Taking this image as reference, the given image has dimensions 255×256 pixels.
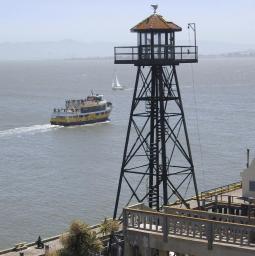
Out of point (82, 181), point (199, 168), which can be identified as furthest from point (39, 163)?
point (199, 168)

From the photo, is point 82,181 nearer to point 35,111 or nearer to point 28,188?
point 28,188

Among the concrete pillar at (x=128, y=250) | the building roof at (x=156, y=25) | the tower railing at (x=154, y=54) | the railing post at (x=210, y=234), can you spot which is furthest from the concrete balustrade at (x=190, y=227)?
the building roof at (x=156, y=25)

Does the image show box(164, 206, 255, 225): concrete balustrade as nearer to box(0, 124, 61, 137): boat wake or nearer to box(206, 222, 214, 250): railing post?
box(206, 222, 214, 250): railing post

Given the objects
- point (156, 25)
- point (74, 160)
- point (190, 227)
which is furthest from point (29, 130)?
point (190, 227)

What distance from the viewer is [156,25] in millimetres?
30484

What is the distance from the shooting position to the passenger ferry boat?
111 metres

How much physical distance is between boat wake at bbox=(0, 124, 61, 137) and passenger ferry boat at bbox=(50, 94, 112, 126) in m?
2.02

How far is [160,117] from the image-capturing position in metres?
30.7

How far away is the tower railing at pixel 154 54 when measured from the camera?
100ft

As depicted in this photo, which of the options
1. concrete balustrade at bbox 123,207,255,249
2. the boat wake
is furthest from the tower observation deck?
the boat wake

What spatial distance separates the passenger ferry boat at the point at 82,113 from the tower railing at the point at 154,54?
79553 mm

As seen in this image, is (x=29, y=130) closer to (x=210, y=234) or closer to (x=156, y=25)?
(x=156, y=25)

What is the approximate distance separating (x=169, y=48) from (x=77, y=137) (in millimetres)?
68410

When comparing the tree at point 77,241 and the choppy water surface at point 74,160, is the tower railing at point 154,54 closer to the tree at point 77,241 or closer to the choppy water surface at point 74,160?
the tree at point 77,241
